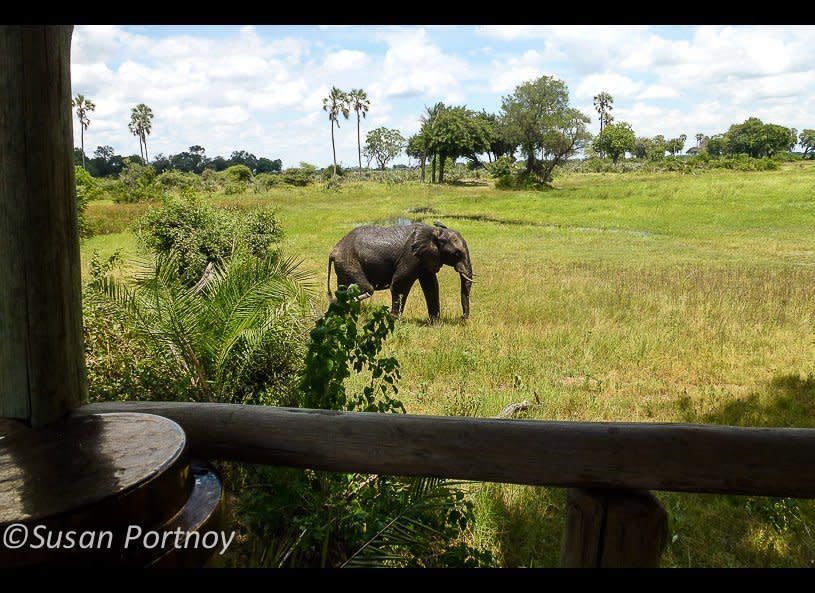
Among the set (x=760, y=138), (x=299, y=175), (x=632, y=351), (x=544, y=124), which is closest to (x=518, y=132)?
(x=544, y=124)

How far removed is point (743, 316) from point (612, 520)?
8436mm

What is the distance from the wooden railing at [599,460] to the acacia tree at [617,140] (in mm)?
82233

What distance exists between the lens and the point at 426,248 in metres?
9.58

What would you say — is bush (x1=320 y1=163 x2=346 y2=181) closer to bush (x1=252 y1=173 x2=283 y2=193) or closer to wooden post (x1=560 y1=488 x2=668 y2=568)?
bush (x1=252 y1=173 x2=283 y2=193)

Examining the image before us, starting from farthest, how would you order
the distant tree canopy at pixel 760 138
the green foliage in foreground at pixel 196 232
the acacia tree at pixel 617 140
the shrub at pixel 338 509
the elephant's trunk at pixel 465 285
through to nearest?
the acacia tree at pixel 617 140
the distant tree canopy at pixel 760 138
the green foliage in foreground at pixel 196 232
the elephant's trunk at pixel 465 285
the shrub at pixel 338 509

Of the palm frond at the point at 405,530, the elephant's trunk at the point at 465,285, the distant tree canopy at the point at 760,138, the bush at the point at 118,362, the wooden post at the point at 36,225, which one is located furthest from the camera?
the distant tree canopy at the point at 760,138

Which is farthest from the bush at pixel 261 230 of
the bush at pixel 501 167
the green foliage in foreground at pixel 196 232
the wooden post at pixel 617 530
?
the bush at pixel 501 167

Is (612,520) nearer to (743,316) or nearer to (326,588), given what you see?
(326,588)

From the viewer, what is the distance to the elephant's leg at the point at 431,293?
9539 mm

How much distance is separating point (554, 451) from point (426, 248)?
25.1 feet

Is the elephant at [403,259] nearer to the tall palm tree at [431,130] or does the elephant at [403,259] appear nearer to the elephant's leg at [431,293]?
the elephant's leg at [431,293]

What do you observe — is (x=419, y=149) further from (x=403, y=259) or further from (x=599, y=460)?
(x=599, y=460)

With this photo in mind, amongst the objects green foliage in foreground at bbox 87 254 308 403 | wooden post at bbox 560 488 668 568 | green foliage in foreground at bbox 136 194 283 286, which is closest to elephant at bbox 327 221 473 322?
green foliage in foreground at bbox 136 194 283 286

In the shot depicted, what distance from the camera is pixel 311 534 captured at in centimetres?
296
